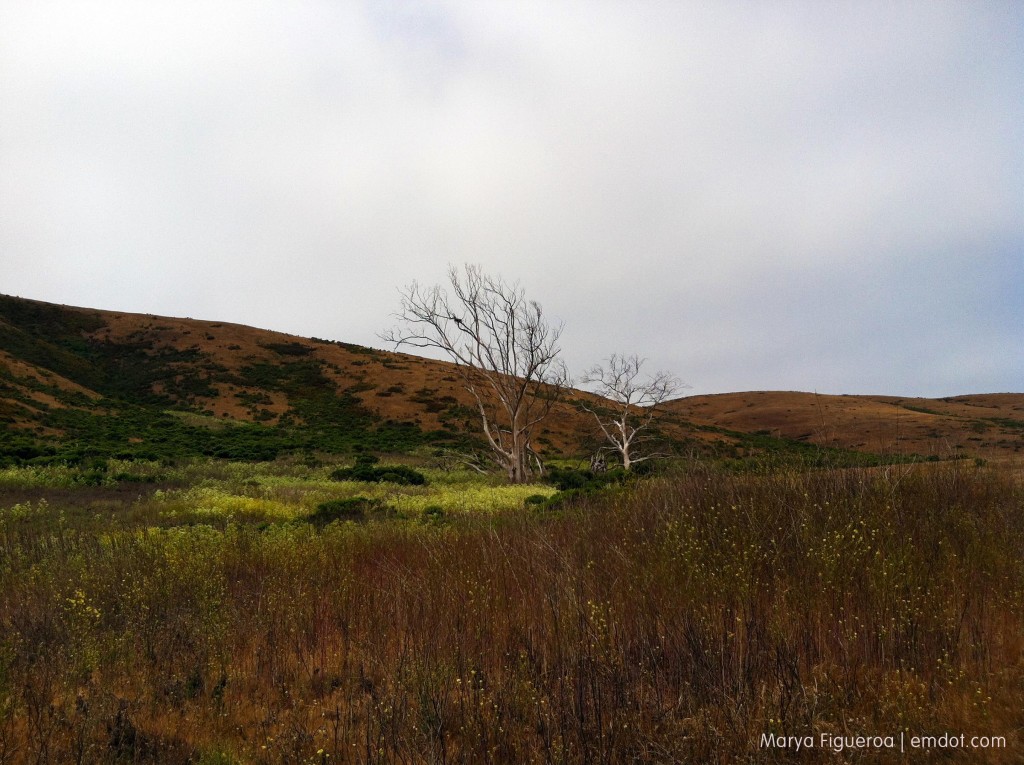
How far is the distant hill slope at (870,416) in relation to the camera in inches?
1617

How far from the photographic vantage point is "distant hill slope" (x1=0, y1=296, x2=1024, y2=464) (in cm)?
2844

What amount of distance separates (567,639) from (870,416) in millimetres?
57038

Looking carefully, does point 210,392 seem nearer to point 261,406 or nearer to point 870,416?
point 261,406

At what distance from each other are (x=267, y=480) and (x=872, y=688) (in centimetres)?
1813

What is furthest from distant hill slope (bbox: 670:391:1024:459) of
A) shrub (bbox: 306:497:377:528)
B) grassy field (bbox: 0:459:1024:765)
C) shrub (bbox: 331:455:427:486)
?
grassy field (bbox: 0:459:1024:765)

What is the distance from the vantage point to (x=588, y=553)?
5.68m

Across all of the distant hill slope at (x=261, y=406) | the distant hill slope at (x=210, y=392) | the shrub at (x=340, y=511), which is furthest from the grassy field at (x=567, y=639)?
the distant hill slope at (x=210, y=392)

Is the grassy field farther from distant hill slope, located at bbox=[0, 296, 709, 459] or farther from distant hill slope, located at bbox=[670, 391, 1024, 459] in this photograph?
distant hill slope, located at bbox=[670, 391, 1024, 459]

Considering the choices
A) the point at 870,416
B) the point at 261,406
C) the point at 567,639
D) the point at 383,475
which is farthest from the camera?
the point at 870,416

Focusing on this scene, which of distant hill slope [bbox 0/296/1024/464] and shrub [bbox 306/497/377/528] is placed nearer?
shrub [bbox 306/497/377/528]

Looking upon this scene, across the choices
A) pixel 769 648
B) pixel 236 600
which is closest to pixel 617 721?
pixel 769 648

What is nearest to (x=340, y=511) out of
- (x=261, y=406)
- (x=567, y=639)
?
(x=567, y=639)

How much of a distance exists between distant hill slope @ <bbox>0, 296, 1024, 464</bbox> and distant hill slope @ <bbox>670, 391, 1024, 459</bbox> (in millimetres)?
302

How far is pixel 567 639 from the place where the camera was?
12.2 ft
